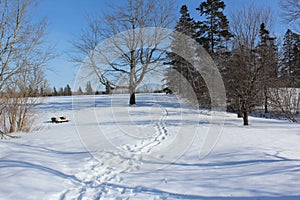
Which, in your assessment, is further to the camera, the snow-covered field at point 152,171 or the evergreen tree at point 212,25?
the evergreen tree at point 212,25

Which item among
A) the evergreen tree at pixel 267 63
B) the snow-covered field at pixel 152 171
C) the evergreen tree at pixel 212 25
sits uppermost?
the evergreen tree at pixel 212 25

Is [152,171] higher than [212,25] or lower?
lower

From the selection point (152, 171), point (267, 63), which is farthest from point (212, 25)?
point (152, 171)

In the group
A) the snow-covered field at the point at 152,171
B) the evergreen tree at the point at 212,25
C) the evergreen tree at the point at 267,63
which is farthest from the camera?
the evergreen tree at the point at 212,25

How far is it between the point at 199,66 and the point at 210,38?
8410 millimetres

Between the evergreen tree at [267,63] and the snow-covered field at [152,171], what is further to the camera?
the evergreen tree at [267,63]

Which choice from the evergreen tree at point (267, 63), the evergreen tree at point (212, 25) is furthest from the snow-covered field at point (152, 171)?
the evergreen tree at point (212, 25)

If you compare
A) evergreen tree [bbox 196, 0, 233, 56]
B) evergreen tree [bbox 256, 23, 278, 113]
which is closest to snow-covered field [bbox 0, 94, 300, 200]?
evergreen tree [bbox 256, 23, 278, 113]

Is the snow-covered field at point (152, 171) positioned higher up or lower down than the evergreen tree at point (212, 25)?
lower down

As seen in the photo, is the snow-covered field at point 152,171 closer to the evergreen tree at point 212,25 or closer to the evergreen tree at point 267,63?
the evergreen tree at point 267,63

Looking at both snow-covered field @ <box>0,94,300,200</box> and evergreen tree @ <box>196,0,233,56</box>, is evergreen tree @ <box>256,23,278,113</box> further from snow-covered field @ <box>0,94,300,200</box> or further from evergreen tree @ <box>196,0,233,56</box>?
evergreen tree @ <box>196,0,233,56</box>

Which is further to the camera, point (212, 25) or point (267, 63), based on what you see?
point (212, 25)

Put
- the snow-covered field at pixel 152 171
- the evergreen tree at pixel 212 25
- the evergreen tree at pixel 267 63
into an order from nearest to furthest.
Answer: the snow-covered field at pixel 152 171 < the evergreen tree at pixel 267 63 < the evergreen tree at pixel 212 25

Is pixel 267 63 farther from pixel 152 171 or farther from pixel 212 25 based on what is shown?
pixel 212 25
